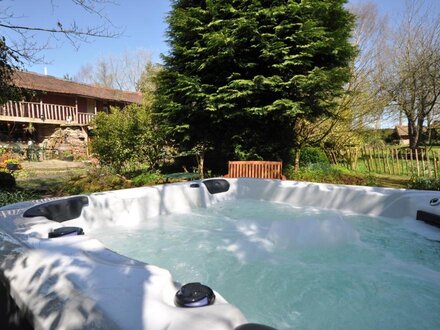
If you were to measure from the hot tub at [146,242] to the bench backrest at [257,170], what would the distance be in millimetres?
1333

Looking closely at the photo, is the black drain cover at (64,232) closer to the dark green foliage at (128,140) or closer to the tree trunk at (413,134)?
the dark green foliage at (128,140)

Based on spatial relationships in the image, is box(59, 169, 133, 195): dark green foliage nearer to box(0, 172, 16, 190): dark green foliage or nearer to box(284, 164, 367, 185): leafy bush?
box(0, 172, 16, 190): dark green foliage

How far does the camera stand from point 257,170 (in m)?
6.16

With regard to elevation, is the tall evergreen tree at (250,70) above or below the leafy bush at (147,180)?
above

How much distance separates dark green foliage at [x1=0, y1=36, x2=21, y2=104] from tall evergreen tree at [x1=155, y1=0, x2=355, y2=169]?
10.1 feet

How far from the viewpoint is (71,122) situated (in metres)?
16.4

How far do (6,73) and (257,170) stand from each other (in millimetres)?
4714

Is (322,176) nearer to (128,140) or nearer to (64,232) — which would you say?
(128,140)

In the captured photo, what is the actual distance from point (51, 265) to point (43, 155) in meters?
15.4

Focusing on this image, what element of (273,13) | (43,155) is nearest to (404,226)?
(273,13)

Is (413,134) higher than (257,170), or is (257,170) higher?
(413,134)

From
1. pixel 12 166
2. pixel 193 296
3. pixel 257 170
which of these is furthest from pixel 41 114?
pixel 193 296

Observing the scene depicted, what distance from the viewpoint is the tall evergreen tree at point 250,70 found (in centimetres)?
625

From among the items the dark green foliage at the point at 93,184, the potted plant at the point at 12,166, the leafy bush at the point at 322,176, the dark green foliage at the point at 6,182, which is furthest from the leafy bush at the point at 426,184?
the potted plant at the point at 12,166
